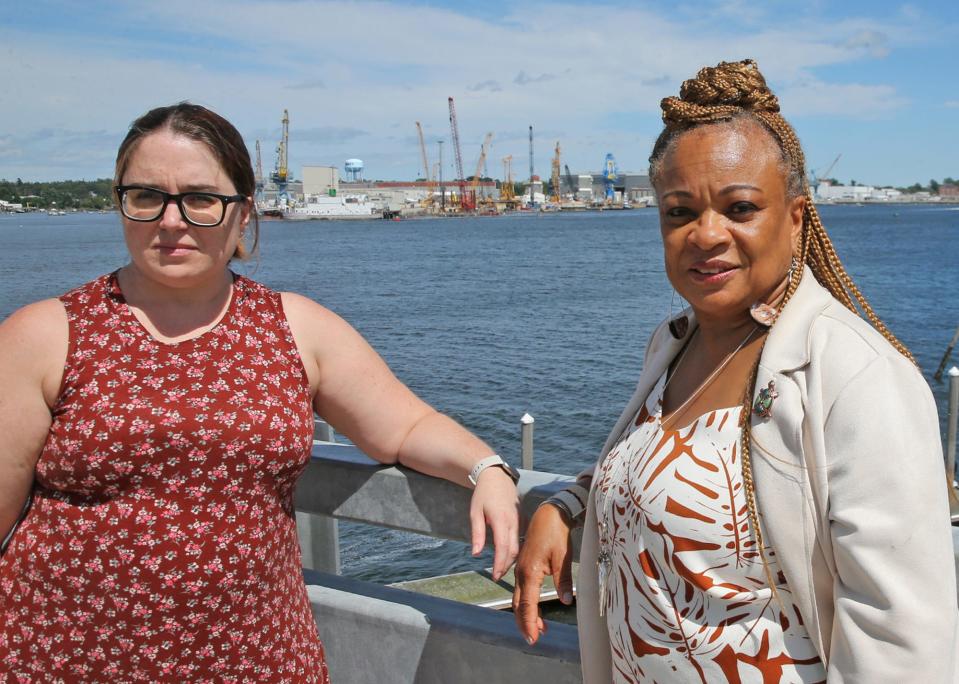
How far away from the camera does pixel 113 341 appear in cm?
210

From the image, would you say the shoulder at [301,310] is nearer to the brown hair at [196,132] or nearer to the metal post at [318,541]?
the brown hair at [196,132]

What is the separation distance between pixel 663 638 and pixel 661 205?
88 centimetres

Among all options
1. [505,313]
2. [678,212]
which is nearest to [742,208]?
[678,212]

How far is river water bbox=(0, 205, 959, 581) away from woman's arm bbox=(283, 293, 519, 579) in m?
0.86

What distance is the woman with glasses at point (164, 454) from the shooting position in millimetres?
2025

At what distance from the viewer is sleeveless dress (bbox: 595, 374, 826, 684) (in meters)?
1.64

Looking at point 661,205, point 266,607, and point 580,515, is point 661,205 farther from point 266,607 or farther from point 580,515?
point 266,607

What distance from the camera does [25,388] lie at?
6.59 ft

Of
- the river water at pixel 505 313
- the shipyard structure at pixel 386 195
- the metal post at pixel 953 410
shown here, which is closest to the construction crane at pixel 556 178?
the shipyard structure at pixel 386 195

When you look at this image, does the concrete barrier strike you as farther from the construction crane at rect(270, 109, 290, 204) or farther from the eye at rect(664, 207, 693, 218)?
the construction crane at rect(270, 109, 290, 204)

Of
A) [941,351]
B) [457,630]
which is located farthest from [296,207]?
[457,630]

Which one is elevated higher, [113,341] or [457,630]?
[113,341]

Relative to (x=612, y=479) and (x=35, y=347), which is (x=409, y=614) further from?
(x=35, y=347)

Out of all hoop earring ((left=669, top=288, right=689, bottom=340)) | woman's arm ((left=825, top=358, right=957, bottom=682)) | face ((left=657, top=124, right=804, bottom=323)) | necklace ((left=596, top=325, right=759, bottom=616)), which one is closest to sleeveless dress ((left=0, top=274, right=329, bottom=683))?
necklace ((left=596, top=325, right=759, bottom=616))
